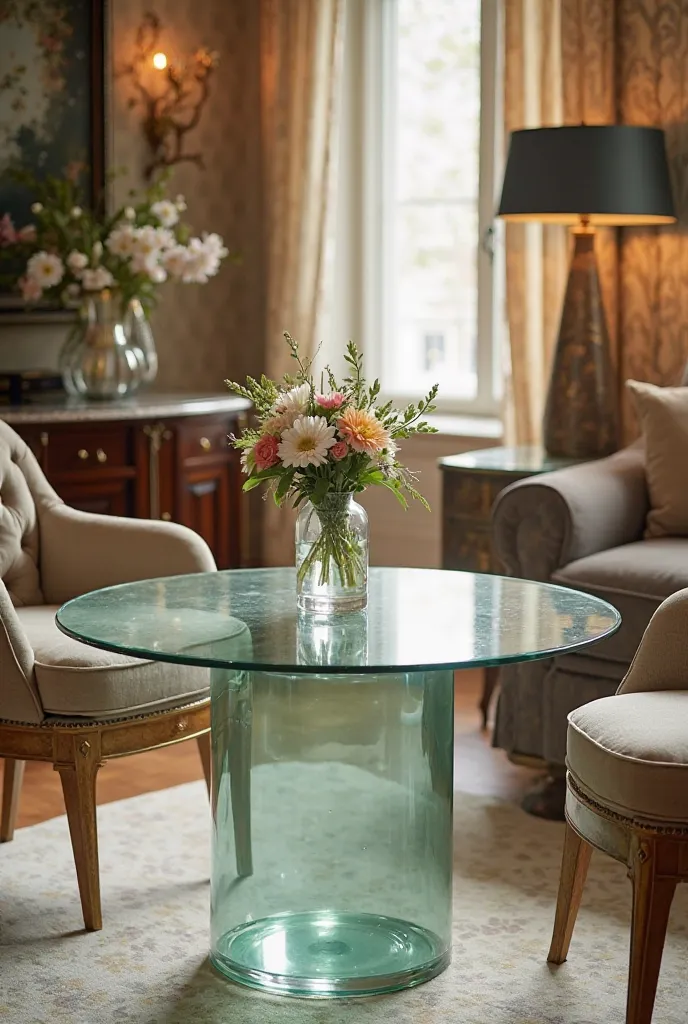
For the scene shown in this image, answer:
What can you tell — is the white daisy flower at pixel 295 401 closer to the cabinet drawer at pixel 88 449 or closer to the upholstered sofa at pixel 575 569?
the upholstered sofa at pixel 575 569

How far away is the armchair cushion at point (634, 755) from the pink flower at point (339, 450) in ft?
1.80

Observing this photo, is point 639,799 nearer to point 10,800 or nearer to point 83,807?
point 83,807

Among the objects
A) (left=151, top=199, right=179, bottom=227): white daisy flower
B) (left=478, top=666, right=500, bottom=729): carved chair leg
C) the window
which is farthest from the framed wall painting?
(left=478, top=666, right=500, bottom=729): carved chair leg

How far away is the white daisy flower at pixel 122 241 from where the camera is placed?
426 cm

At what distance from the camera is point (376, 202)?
5262 millimetres

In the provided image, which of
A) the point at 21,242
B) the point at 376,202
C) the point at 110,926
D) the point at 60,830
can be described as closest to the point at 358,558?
the point at 110,926

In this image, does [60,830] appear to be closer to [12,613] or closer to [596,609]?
[12,613]

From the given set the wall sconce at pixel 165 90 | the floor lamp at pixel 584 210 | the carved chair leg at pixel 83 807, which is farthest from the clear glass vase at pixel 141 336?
the carved chair leg at pixel 83 807

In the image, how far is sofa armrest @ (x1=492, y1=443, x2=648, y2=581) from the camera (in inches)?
127

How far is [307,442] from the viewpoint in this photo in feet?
7.48

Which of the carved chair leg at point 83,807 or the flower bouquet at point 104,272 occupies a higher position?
the flower bouquet at point 104,272

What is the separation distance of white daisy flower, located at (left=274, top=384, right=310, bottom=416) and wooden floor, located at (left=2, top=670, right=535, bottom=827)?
131 cm

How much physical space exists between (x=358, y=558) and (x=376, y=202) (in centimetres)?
310

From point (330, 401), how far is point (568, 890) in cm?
90
